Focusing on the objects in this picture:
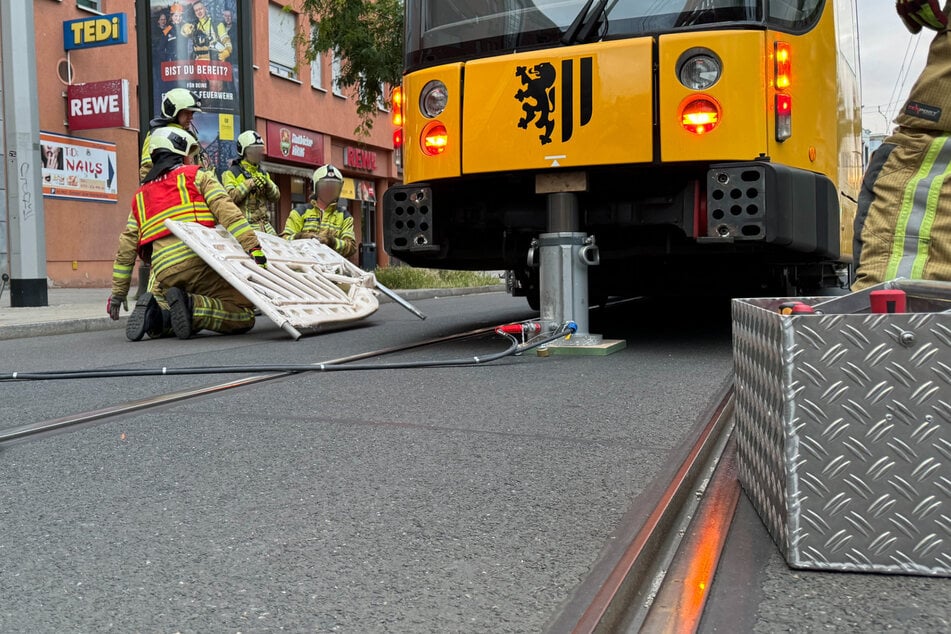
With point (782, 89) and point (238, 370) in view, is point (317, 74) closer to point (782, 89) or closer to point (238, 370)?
point (782, 89)

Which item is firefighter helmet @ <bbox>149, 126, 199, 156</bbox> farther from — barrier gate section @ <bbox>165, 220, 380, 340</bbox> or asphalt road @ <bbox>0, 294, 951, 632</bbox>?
asphalt road @ <bbox>0, 294, 951, 632</bbox>

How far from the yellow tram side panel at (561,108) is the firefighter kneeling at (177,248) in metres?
2.49

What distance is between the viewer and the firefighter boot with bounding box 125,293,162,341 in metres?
7.22

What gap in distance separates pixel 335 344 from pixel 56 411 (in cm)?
294

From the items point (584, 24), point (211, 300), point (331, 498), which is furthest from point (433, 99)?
point (331, 498)

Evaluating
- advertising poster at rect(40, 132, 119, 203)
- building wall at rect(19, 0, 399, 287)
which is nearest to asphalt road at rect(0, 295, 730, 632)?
building wall at rect(19, 0, 399, 287)

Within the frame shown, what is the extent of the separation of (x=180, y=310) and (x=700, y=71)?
4.12 meters

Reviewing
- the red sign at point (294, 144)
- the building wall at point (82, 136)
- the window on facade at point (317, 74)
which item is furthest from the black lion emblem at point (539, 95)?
the window on facade at point (317, 74)

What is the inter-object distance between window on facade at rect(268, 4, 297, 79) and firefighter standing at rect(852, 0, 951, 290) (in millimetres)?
21008

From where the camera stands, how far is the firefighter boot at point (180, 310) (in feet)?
23.7

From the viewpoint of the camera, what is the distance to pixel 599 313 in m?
9.62

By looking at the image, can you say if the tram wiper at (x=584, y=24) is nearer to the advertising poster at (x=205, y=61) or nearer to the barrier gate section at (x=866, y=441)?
the barrier gate section at (x=866, y=441)

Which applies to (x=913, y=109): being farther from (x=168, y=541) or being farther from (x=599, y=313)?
(x=599, y=313)

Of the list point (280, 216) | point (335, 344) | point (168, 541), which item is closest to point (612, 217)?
point (335, 344)
